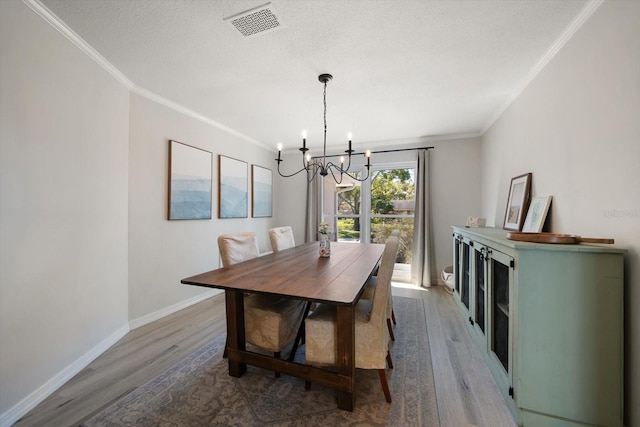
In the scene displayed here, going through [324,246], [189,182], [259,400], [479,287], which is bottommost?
[259,400]

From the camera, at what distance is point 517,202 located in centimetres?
247

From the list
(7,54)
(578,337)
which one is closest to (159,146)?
(7,54)

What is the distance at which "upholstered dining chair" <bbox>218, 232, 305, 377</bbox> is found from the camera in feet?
5.83

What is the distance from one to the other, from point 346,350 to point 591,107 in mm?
2074

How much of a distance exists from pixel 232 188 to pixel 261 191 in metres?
0.83

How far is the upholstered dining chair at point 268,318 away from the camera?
178 centimetres

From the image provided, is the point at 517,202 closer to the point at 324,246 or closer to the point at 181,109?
the point at 324,246

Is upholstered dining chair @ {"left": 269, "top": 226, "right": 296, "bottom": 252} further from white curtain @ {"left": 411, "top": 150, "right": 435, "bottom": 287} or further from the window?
white curtain @ {"left": 411, "top": 150, "right": 435, "bottom": 287}

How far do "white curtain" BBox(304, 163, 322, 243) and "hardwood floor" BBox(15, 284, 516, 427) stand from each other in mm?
2320

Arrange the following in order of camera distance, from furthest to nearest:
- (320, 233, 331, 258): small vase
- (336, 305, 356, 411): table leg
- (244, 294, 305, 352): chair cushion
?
(320, 233, 331, 258): small vase
(244, 294, 305, 352): chair cushion
(336, 305, 356, 411): table leg

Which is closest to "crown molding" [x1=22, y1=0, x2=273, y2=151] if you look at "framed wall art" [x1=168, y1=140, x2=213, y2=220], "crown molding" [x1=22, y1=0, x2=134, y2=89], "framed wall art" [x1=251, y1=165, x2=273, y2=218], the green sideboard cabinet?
"crown molding" [x1=22, y1=0, x2=134, y2=89]

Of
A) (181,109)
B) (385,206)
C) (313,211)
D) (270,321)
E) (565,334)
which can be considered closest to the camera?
(565,334)

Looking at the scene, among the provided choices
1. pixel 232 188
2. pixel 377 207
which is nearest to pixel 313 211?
pixel 377 207

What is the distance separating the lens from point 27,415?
1489mm
